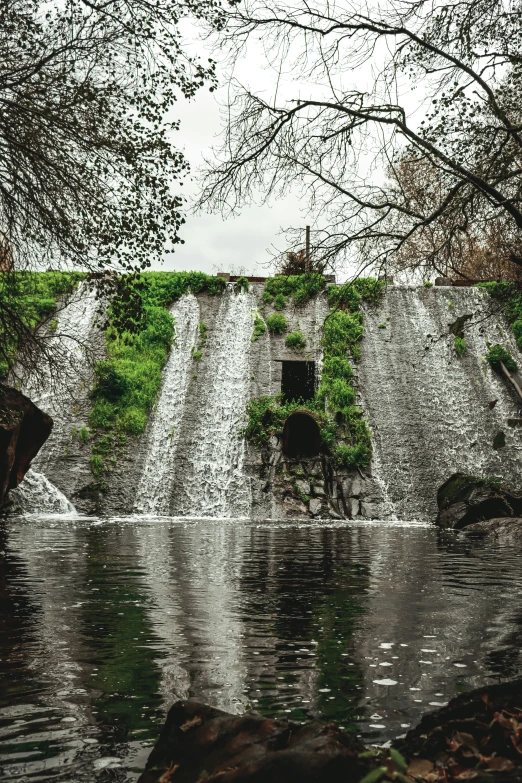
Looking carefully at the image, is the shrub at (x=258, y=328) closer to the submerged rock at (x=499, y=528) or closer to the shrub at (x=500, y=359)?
the shrub at (x=500, y=359)

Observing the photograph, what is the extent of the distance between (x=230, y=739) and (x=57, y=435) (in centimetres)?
2189

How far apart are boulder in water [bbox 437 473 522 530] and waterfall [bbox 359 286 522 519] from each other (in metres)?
3.02

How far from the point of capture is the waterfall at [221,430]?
20875mm

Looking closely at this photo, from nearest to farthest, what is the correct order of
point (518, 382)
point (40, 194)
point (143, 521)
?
point (40, 194) < point (143, 521) < point (518, 382)

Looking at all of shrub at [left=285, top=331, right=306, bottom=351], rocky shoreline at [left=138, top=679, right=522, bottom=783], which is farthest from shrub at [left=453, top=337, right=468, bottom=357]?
rocky shoreline at [left=138, top=679, right=522, bottom=783]

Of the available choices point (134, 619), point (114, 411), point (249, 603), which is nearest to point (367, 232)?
point (249, 603)

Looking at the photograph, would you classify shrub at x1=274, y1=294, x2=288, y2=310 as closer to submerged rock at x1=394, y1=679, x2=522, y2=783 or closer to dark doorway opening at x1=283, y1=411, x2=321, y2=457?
dark doorway opening at x1=283, y1=411, x2=321, y2=457

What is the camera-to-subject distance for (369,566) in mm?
9914

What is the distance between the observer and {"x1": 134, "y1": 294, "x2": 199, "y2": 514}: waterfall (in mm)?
21281

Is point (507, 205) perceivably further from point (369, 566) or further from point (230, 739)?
point (230, 739)

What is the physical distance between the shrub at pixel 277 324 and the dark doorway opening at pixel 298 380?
1.94 m

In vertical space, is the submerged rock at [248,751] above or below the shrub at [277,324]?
below

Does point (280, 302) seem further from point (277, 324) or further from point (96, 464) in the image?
point (96, 464)

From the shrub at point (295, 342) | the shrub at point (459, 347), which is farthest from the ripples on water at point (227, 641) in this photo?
the shrub at point (459, 347)
